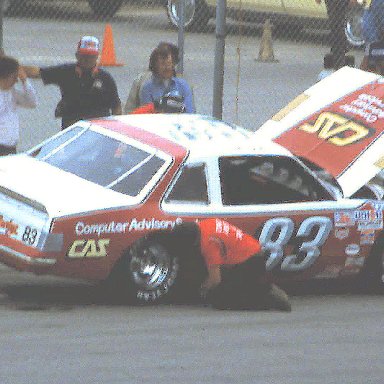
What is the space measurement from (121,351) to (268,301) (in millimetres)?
2006

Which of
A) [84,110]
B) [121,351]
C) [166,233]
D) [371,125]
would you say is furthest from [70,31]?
[121,351]

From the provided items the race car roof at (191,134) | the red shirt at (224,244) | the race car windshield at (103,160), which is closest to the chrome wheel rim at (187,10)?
the race car roof at (191,134)

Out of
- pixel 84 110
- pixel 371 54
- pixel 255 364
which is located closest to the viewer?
pixel 255 364

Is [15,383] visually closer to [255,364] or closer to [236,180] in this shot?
[255,364]

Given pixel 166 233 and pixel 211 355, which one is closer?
pixel 211 355

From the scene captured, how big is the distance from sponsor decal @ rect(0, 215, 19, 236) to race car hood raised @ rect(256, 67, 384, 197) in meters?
2.58

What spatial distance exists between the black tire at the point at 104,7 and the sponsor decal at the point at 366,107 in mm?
11038

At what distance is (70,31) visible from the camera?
934 inches

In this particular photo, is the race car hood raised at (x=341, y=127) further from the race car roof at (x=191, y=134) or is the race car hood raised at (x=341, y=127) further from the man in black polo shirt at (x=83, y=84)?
the man in black polo shirt at (x=83, y=84)

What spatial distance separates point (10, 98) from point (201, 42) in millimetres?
9709

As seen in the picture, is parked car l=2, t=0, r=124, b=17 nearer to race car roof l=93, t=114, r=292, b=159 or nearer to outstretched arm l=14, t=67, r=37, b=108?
outstretched arm l=14, t=67, r=37, b=108

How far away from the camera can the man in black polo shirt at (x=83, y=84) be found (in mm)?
13898

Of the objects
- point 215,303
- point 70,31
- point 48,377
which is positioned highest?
point 48,377

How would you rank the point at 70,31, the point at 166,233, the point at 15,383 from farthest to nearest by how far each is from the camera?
the point at 70,31, the point at 166,233, the point at 15,383
